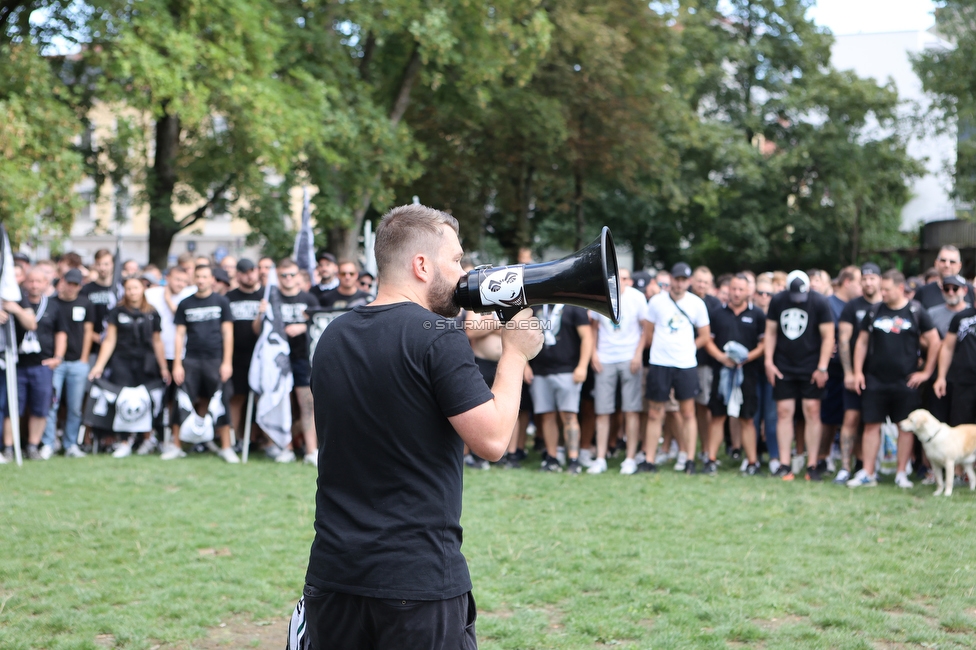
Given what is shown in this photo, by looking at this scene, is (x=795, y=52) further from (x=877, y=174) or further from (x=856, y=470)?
(x=856, y=470)

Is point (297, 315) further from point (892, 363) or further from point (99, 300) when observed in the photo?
point (892, 363)

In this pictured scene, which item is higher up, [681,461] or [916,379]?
[916,379]

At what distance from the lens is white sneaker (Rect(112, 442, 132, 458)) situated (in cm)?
1058

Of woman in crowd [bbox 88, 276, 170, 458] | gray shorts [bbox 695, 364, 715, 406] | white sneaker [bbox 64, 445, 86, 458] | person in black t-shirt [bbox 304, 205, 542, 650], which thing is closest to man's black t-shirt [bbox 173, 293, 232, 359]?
woman in crowd [bbox 88, 276, 170, 458]

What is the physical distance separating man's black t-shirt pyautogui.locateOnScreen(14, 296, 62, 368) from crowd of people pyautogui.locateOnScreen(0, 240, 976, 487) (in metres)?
0.02

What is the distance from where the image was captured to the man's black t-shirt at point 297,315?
1054 cm

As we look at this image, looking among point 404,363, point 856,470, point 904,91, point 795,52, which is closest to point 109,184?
point 856,470

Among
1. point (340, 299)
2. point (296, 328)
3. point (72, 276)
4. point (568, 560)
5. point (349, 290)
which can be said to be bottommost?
point (568, 560)

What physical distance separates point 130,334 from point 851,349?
8035 mm

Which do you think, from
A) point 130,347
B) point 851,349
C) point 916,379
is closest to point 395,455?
point 916,379

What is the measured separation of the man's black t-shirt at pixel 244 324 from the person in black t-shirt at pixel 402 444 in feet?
27.0

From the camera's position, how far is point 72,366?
10.8 m

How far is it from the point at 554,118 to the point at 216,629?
1920cm

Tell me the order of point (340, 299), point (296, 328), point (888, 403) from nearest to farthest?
point (888, 403), point (296, 328), point (340, 299)
